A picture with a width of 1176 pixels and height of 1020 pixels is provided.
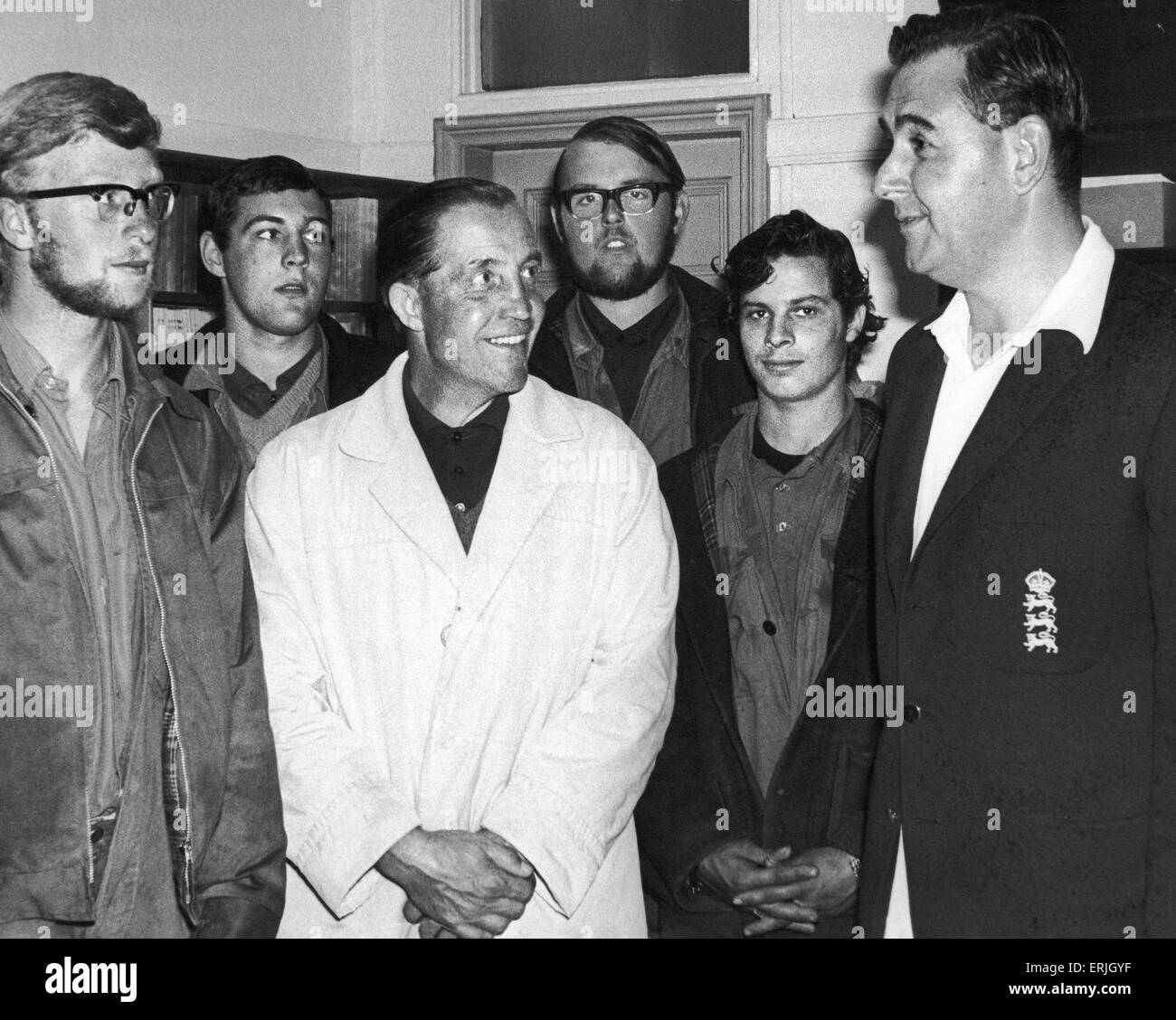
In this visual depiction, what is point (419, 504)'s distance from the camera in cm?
248

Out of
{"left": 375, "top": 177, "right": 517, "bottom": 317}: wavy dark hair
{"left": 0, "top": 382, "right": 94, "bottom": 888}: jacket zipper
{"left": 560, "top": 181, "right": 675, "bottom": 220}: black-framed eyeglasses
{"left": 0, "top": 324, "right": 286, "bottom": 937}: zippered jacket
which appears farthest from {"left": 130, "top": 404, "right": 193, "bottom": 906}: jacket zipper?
{"left": 560, "top": 181, "right": 675, "bottom": 220}: black-framed eyeglasses

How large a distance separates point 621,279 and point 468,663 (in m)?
1.30

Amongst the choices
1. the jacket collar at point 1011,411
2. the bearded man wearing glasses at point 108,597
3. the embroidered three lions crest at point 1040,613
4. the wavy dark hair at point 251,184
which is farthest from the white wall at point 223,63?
the embroidered three lions crest at point 1040,613

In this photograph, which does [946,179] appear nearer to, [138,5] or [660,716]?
[660,716]

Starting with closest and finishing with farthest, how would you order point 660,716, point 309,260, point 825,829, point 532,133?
point 660,716 → point 825,829 → point 309,260 → point 532,133

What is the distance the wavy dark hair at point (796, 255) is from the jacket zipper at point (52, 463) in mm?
1454

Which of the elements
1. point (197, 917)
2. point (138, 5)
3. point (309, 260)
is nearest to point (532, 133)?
point (138, 5)

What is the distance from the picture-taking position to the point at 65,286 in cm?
222

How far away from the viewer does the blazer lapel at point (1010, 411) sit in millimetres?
1862

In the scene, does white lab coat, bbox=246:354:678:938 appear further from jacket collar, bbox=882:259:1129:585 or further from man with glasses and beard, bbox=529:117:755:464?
man with glasses and beard, bbox=529:117:755:464

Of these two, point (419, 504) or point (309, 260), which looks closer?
point (419, 504)

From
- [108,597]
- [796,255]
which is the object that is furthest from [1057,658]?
[108,597]

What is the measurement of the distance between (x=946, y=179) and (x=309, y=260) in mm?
1815

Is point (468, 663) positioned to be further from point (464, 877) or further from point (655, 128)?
point (655, 128)
